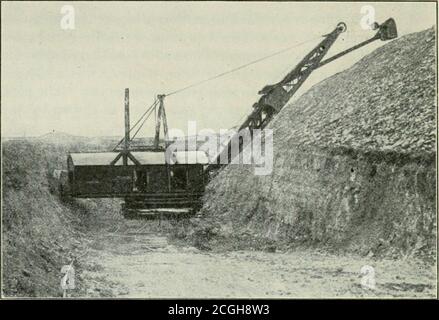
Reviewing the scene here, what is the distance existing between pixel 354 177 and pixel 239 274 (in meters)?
4.27

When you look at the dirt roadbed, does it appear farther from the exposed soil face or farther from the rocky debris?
the rocky debris

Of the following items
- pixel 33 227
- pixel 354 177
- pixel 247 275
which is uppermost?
pixel 354 177

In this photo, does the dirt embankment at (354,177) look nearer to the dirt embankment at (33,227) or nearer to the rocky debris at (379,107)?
the rocky debris at (379,107)

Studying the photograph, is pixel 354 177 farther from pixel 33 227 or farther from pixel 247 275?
pixel 33 227

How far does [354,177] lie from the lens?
14.1 m

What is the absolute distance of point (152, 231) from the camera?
16.8 metres

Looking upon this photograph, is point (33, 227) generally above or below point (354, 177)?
below

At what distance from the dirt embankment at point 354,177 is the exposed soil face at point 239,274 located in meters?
0.77

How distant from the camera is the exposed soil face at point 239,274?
10.7m

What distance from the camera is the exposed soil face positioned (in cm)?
1066

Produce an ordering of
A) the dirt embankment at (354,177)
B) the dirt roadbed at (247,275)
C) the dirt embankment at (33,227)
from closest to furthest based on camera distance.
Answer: the dirt embankment at (33,227) → the dirt roadbed at (247,275) → the dirt embankment at (354,177)

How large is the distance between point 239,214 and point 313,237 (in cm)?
446

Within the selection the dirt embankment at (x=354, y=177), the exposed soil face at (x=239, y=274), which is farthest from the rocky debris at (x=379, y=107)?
the exposed soil face at (x=239, y=274)

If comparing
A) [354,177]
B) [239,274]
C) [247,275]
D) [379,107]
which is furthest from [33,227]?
[379,107]
